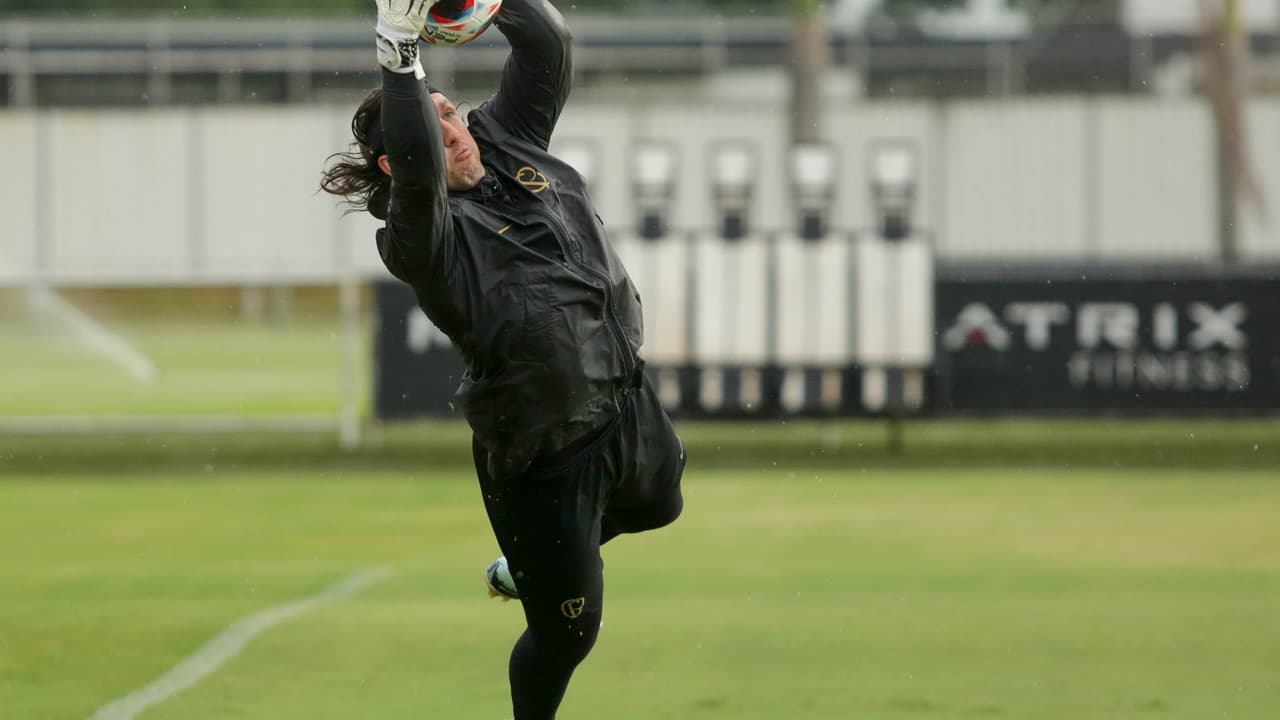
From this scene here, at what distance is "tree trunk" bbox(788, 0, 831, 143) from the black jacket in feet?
61.9

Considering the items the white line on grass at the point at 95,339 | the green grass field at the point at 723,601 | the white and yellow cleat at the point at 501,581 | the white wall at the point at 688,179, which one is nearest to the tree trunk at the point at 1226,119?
the white wall at the point at 688,179

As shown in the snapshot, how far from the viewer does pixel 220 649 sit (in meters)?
7.29

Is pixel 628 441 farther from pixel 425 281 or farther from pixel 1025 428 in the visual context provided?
pixel 1025 428

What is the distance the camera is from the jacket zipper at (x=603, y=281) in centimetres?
478

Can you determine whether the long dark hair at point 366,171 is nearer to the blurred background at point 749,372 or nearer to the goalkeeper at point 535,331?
the goalkeeper at point 535,331

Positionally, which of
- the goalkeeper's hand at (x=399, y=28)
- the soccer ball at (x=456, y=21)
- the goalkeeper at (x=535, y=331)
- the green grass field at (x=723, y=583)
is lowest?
the green grass field at (x=723, y=583)

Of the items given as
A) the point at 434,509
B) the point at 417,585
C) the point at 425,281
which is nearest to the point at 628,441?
the point at 425,281

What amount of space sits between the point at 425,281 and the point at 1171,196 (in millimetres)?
22361

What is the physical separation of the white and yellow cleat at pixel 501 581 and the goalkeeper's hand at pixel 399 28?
5.93 ft

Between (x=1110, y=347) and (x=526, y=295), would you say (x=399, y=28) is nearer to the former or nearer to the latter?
(x=526, y=295)

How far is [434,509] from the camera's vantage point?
12156 mm

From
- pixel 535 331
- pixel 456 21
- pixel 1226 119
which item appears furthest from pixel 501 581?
pixel 1226 119

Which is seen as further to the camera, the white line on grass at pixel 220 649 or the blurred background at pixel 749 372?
the blurred background at pixel 749 372

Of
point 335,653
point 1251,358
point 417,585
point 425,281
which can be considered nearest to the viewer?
point 425,281
